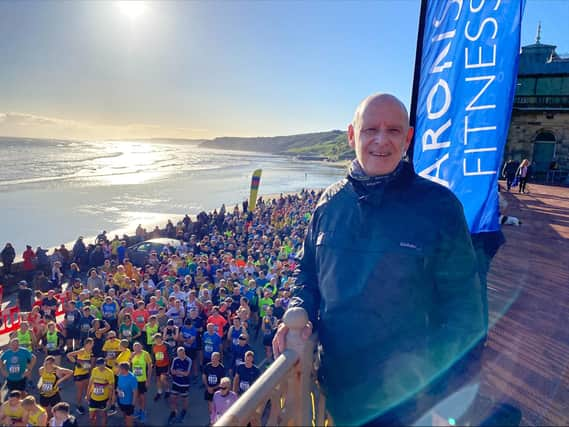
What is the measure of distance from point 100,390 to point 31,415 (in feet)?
3.83

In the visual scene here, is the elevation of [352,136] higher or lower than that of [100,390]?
higher

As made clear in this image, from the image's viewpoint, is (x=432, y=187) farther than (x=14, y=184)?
No

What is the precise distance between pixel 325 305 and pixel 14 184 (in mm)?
43317

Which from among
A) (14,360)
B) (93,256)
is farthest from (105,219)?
(14,360)

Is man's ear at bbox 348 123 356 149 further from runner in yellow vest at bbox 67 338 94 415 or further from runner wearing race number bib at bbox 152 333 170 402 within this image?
runner in yellow vest at bbox 67 338 94 415

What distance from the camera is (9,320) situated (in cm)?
1138

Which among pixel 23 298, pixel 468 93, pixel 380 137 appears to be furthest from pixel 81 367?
pixel 468 93

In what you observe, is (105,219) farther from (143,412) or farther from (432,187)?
(432,187)

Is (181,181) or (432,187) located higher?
(432,187)

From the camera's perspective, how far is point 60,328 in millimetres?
9141

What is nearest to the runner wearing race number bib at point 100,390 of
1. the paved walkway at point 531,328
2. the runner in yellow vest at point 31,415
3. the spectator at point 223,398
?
the runner in yellow vest at point 31,415

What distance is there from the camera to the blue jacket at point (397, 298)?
1.92m

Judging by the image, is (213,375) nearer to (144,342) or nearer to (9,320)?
(144,342)

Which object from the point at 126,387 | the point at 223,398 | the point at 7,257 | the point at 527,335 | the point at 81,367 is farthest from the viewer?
the point at 7,257
